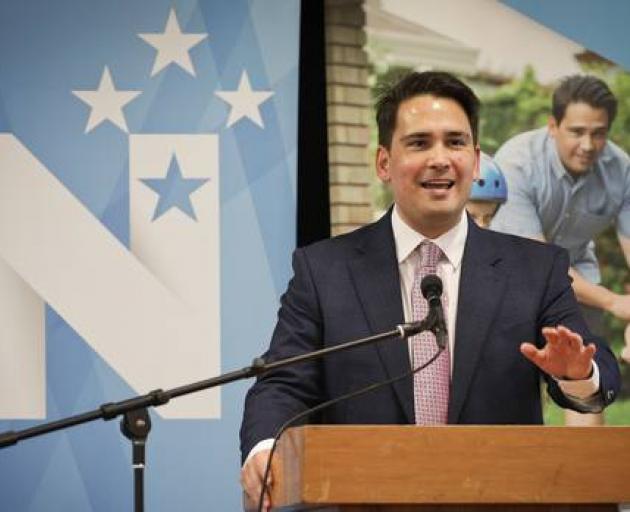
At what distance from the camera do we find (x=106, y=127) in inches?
176

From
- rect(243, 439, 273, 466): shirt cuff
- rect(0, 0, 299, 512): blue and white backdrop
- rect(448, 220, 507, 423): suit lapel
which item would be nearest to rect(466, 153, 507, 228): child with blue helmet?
rect(0, 0, 299, 512): blue and white backdrop

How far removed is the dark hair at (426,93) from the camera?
3266 millimetres

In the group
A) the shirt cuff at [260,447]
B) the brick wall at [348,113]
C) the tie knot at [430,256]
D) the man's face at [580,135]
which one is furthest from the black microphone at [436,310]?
the man's face at [580,135]

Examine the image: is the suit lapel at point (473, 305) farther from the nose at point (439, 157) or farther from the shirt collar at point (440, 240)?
the nose at point (439, 157)

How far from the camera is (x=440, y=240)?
10.6 feet

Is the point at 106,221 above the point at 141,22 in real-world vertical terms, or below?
below

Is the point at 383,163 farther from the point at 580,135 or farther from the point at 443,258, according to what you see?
the point at 580,135

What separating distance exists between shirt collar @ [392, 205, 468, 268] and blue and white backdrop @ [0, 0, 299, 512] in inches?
47.4

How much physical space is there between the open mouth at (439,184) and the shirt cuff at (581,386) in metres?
0.69

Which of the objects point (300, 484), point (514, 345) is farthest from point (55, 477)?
point (300, 484)

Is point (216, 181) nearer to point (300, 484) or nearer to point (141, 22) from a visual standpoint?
point (141, 22)

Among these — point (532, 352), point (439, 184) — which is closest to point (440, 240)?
point (439, 184)

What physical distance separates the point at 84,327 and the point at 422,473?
2508 mm

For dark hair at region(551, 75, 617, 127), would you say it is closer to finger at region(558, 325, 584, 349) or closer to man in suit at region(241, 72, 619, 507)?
man in suit at region(241, 72, 619, 507)
